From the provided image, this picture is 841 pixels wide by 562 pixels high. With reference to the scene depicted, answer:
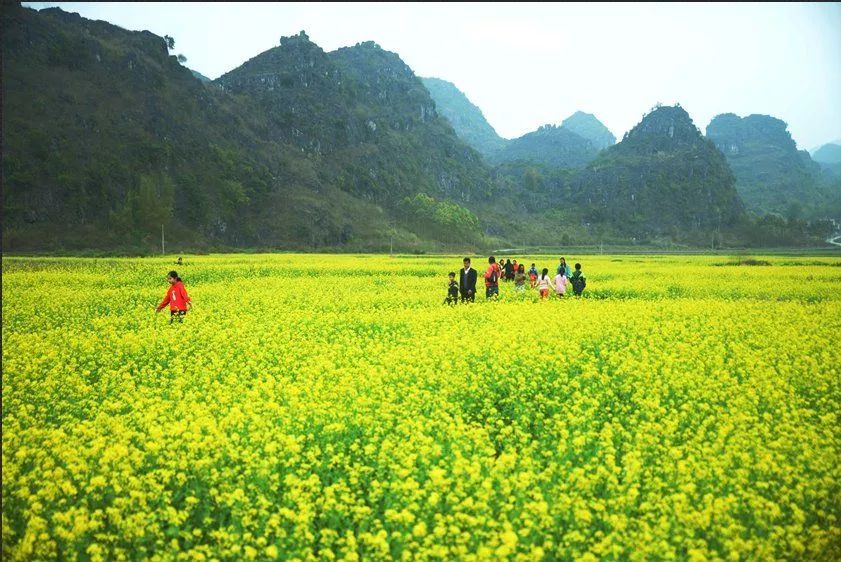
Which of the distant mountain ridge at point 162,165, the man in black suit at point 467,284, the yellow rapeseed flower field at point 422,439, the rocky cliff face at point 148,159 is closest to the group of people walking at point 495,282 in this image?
the man in black suit at point 467,284

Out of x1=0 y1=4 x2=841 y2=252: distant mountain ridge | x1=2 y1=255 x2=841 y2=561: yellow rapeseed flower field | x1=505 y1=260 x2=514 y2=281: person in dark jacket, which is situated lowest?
x1=2 y1=255 x2=841 y2=561: yellow rapeseed flower field

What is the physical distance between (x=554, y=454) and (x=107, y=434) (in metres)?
7.52

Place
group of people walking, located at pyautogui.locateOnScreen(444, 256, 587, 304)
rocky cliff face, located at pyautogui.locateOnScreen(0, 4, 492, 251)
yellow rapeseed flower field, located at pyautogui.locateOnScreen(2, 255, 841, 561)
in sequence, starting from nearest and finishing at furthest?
yellow rapeseed flower field, located at pyautogui.locateOnScreen(2, 255, 841, 561), group of people walking, located at pyautogui.locateOnScreen(444, 256, 587, 304), rocky cliff face, located at pyautogui.locateOnScreen(0, 4, 492, 251)

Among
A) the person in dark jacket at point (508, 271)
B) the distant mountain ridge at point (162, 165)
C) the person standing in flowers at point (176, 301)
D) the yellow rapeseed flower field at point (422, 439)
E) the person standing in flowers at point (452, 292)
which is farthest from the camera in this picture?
the distant mountain ridge at point (162, 165)

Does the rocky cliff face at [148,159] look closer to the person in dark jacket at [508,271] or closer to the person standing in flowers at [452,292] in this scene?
the person in dark jacket at [508,271]

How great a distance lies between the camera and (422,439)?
891 centimetres

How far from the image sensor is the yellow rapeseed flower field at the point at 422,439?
6879 millimetres

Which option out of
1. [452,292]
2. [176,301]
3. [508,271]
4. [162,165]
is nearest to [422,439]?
[176,301]

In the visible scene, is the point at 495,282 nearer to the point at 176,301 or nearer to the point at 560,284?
the point at 560,284

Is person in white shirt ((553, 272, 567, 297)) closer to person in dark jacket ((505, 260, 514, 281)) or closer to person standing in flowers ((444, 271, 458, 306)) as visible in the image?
person standing in flowers ((444, 271, 458, 306))

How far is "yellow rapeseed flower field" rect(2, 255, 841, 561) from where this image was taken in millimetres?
6879

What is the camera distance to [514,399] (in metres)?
11.8

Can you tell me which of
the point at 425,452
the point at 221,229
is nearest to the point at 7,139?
the point at 221,229

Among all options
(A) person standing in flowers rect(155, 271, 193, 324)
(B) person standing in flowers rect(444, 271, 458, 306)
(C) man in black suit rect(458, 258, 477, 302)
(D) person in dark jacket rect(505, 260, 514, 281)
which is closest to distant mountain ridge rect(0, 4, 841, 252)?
(D) person in dark jacket rect(505, 260, 514, 281)
